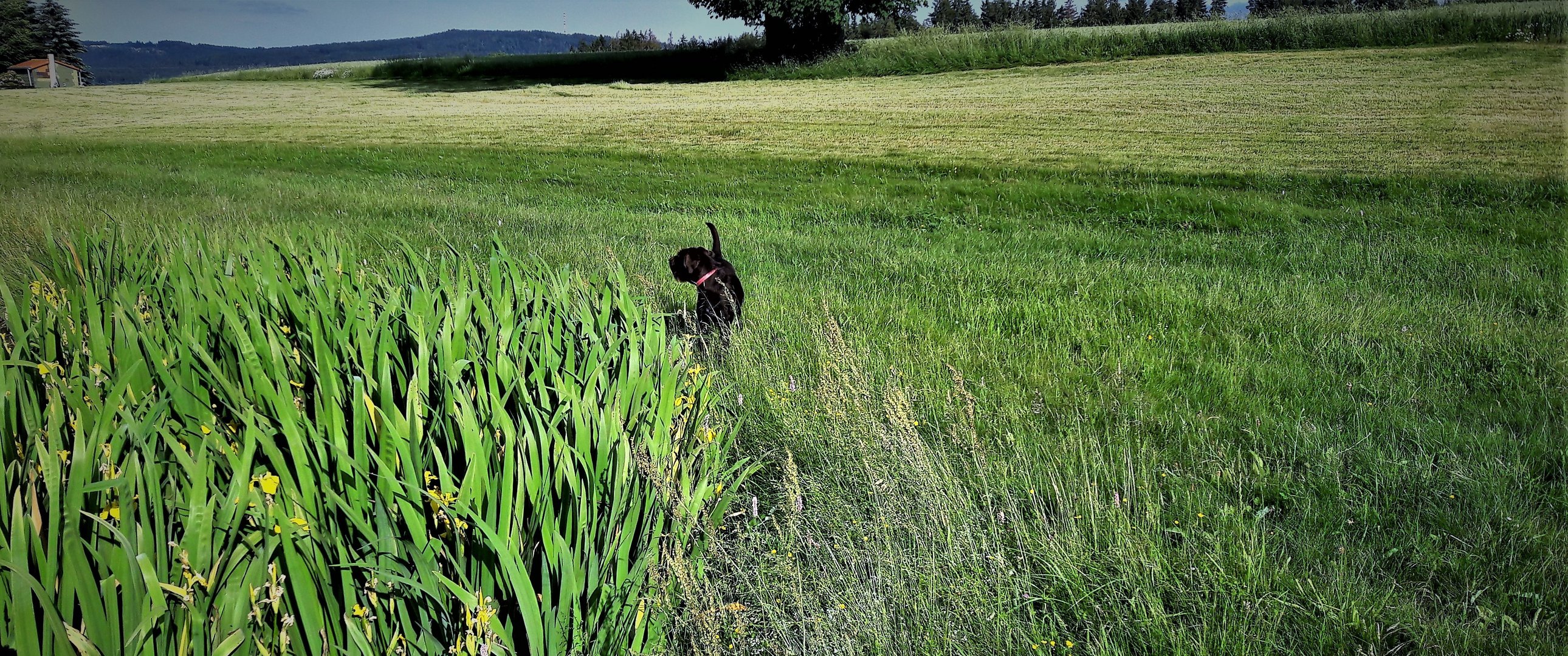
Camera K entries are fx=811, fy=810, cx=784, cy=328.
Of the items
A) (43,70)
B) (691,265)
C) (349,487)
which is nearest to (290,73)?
(43,70)

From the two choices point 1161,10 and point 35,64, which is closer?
point 35,64

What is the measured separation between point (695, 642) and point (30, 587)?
1413mm

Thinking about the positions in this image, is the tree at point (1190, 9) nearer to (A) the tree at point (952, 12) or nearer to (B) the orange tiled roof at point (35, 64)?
(A) the tree at point (952, 12)

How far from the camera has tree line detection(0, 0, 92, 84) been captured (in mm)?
15773

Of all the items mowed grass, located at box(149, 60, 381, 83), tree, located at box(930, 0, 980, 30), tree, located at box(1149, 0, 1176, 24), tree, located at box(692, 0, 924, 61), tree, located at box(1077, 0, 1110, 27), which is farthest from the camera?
tree, located at box(930, 0, 980, 30)

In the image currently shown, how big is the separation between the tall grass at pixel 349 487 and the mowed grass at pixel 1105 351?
0.38 meters

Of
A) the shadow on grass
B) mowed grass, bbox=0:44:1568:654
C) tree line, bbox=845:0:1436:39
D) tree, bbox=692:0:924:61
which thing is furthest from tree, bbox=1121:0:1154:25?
mowed grass, bbox=0:44:1568:654

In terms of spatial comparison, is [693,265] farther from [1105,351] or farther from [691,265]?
[1105,351]

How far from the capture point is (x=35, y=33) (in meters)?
17.7

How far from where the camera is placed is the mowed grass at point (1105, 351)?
2.33 meters

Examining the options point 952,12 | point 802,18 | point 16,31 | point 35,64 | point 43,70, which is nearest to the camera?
point 16,31

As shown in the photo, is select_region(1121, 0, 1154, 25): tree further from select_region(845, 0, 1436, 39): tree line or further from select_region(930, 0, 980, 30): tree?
select_region(930, 0, 980, 30): tree

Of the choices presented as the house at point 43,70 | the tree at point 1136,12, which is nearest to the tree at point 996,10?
the tree at point 1136,12

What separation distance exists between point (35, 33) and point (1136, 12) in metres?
87.0
